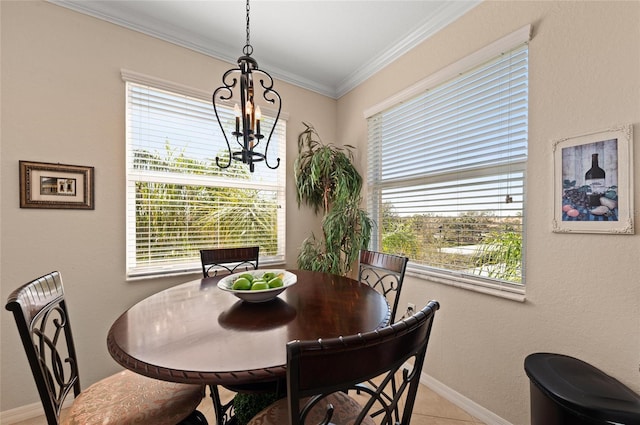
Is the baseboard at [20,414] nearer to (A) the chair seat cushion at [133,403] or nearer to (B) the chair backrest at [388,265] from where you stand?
A: (A) the chair seat cushion at [133,403]

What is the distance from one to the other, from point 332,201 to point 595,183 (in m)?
2.00

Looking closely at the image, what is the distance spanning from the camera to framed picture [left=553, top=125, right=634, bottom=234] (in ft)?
4.00

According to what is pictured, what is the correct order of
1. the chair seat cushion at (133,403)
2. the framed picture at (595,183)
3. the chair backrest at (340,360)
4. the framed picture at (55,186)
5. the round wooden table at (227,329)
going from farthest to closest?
the framed picture at (55,186) < the framed picture at (595,183) < the chair seat cushion at (133,403) < the round wooden table at (227,329) < the chair backrest at (340,360)

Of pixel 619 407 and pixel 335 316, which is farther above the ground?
pixel 335 316

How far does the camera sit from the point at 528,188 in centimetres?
157

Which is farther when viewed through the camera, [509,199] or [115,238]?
[115,238]

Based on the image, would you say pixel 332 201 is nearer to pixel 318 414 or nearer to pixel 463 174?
pixel 463 174

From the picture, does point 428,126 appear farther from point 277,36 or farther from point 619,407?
point 619,407

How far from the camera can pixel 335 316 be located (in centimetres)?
115

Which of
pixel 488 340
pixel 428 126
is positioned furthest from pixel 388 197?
pixel 488 340

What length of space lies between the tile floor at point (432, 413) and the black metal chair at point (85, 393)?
32.8 inches

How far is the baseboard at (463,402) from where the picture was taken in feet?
5.50

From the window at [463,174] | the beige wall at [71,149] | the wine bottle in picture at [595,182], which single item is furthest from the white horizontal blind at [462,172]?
the beige wall at [71,149]

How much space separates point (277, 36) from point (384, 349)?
2505 mm
